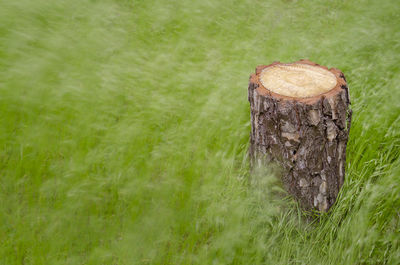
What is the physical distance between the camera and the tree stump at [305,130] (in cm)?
148

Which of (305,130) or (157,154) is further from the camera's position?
(157,154)

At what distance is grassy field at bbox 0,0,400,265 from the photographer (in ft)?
4.71

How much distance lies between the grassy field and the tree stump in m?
0.10

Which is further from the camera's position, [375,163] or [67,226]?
[375,163]

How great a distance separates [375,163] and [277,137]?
56 cm

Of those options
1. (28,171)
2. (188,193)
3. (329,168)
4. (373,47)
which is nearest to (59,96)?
(28,171)

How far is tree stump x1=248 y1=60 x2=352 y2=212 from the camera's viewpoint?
4.84ft

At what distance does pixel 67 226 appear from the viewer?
1455mm

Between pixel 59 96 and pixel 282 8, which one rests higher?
pixel 282 8

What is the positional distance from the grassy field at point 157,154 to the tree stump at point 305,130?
0.33 feet

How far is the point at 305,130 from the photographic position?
4.89 ft

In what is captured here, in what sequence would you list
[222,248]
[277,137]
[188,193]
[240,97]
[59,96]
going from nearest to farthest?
[222,248] < [277,137] < [188,193] < [59,96] < [240,97]

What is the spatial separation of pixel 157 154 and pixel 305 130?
0.84 meters

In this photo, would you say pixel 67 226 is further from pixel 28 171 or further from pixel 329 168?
pixel 329 168
